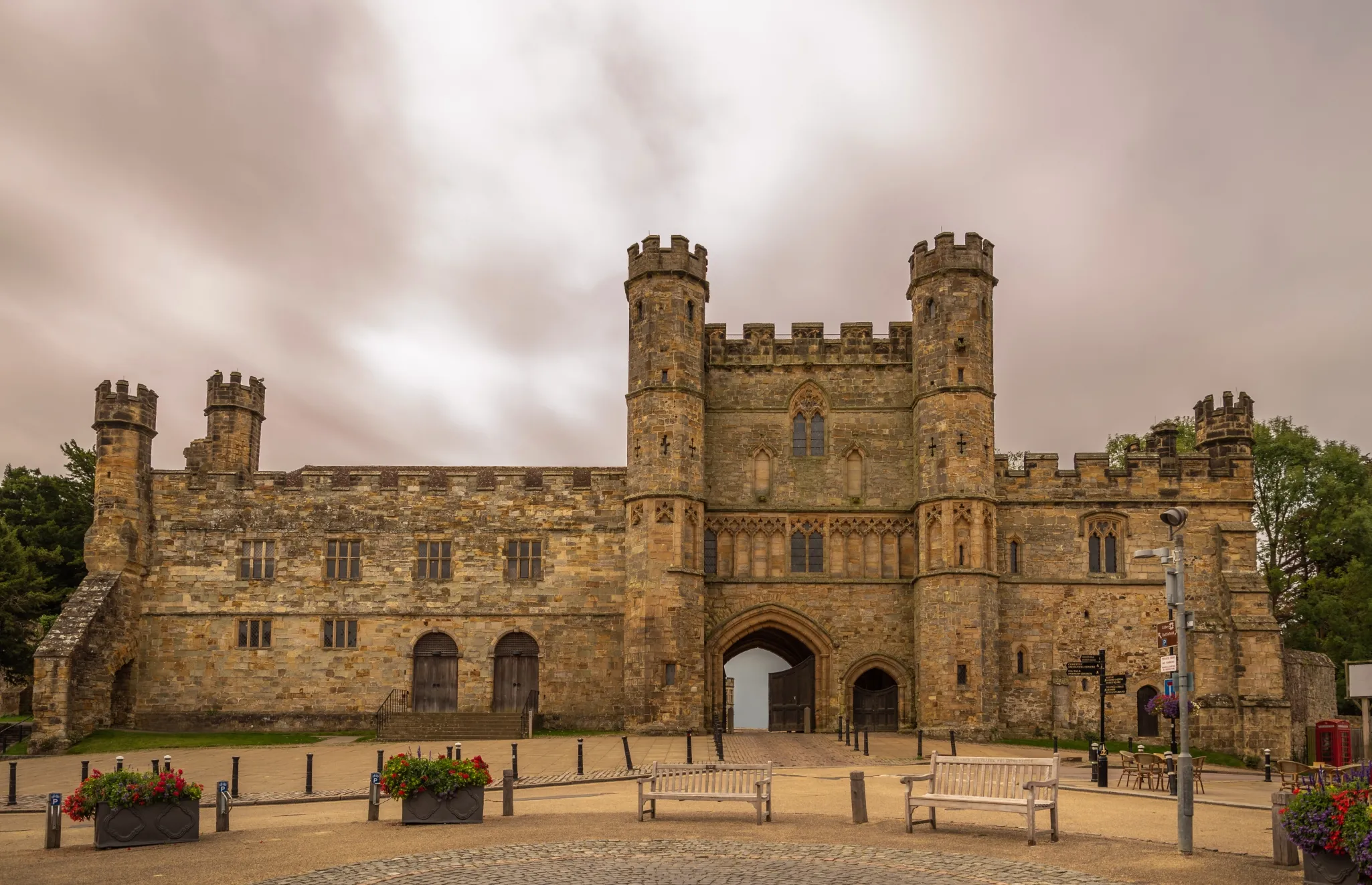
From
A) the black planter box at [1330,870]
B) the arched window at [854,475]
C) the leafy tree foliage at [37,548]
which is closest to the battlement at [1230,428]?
the arched window at [854,475]

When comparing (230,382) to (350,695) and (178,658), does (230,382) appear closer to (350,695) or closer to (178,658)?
(178,658)

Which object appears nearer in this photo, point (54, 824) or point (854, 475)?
point (54, 824)

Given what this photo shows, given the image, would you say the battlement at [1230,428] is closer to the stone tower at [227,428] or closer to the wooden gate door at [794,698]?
the wooden gate door at [794,698]

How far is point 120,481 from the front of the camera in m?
36.7

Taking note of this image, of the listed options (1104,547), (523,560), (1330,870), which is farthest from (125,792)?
(1104,547)

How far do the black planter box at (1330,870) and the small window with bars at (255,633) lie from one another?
3253 cm

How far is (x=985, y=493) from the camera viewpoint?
114 feet

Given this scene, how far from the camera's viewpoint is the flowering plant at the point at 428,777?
15.3 m

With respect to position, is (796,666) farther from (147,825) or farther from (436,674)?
(147,825)

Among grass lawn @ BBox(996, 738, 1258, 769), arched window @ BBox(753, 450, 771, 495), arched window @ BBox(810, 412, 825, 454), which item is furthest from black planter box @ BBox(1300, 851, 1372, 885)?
arched window @ BBox(810, 412, 825, 454)

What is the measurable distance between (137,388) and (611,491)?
51.8ft

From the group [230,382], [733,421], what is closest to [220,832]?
[733,421]

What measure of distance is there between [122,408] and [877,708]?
25.8 metres

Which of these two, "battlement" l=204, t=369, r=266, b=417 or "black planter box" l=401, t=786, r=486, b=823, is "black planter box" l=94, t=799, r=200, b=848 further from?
"battlement" l=204, t=369, r=266, b=417
